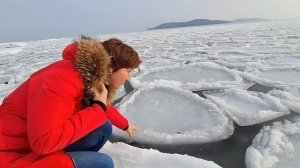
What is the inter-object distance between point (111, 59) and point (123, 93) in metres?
2.44

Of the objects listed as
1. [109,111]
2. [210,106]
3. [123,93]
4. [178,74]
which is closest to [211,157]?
[109,111]

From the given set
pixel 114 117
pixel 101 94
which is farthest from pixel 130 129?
pixel 101 94

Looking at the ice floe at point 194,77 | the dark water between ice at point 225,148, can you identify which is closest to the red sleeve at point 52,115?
the dark water between ice at point 225,148

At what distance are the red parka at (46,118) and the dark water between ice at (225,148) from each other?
0.94 metres

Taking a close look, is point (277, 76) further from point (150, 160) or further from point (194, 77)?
point (150, 160)

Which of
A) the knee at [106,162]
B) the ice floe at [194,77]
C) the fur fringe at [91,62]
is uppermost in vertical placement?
the fur fringe at [91,62]

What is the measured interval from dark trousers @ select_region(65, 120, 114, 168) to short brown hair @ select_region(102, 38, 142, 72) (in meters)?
0.44

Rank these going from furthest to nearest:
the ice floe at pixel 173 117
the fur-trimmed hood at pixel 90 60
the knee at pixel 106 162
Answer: the ice floe at pixel 173 117 < the knee at pixel 106 162 < the fur-trimmed hood at pixel 90 60

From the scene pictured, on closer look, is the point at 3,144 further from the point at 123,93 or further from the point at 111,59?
the point at 123,93

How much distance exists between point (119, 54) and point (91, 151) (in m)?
0.56

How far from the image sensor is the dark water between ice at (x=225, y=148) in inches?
82.0

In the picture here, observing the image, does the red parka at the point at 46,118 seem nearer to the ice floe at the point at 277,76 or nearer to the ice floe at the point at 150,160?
the ice floe at the point at 150,160

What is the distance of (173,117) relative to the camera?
113 inches

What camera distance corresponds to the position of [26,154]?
1444 millimetres
